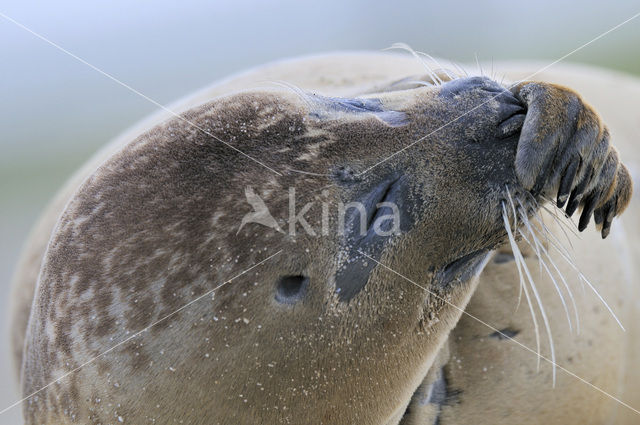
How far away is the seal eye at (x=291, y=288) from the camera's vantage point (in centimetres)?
181

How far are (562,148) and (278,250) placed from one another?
0.66 m

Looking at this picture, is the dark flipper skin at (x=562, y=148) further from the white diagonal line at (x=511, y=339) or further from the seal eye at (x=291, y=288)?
the seal eye at (x=291, y=288)

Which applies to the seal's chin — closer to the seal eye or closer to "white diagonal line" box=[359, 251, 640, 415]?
"white diagonal line" box=[359, 251, 640, 415]

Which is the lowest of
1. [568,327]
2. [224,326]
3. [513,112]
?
[568,327]

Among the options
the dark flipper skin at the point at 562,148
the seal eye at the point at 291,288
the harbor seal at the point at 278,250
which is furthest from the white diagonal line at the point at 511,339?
the dark flipper skin at the point at 562,148

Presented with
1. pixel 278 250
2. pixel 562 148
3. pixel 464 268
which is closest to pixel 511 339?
pixel 464 268

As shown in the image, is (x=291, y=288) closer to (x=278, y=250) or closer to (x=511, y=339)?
(x=278, y=250)

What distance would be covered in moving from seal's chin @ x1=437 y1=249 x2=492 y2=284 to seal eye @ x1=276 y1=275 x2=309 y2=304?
323 mm

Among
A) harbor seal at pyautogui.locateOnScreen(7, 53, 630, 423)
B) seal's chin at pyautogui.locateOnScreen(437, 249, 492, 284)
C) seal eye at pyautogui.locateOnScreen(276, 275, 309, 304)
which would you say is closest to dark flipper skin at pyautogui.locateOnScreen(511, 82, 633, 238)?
harbor seal at pyautogui.locateOnScreen(7, 53, 630, 423)

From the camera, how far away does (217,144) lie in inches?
71.2

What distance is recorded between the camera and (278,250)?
1.79 meters

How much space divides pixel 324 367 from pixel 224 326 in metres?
0.24

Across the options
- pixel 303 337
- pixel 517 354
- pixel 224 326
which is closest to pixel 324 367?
pixel 303 337

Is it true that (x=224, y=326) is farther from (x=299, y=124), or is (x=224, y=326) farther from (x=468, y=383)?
(x=468, y=383)
